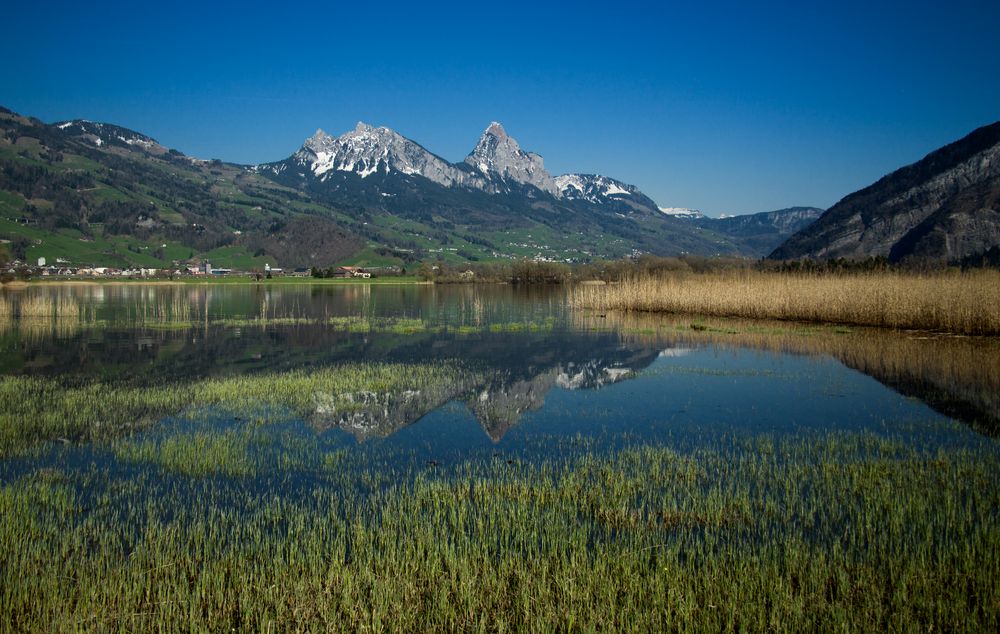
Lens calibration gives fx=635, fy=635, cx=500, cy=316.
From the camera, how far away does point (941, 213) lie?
140125 mm

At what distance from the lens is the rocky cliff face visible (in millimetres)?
127938

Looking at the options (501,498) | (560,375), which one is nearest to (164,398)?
(501,498)

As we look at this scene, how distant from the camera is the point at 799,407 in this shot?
17.7 meters

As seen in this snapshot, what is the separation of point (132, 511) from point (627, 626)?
25.4 feet

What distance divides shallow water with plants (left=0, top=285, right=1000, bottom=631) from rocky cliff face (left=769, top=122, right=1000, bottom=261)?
121 m

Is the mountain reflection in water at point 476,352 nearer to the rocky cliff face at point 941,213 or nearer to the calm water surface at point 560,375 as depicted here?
the calm water surface at point 560,375

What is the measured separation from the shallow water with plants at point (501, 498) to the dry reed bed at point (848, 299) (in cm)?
956

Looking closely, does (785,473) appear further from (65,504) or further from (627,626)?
(65,504)

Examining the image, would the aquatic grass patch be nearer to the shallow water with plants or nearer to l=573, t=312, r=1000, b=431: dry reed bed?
the shallow water with plants

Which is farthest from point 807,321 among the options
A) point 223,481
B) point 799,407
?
point 223,481

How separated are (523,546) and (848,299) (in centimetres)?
3635

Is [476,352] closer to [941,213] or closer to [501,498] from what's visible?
[501,498]

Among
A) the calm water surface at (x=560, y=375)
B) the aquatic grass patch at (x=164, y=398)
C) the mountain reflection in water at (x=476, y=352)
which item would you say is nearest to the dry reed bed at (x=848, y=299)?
the mountain reflection in water at (x=476, y=352)

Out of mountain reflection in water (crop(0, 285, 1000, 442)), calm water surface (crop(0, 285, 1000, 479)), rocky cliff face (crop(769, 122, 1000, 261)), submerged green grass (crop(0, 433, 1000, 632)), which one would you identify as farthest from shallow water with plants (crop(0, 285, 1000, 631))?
rocky cliff face (crop(769, 122, 1000, 261))
